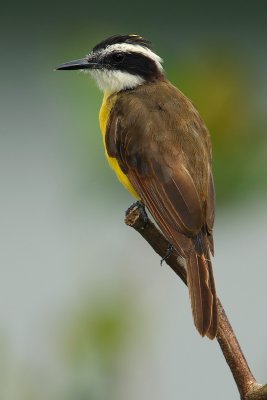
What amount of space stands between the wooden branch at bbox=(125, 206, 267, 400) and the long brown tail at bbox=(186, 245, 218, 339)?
3 centimetres

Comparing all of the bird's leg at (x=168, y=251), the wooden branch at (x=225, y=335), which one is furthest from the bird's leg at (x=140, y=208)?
the bird's leg at (x=168, y=251)

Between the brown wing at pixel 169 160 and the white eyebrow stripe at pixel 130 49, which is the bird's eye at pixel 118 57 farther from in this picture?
the brown wing at pixel 169 160

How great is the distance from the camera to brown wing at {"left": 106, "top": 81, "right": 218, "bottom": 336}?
3.83 metres

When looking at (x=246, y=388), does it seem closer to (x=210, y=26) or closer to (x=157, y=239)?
(x=157, y=239)

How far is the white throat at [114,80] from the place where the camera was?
4.89 meters

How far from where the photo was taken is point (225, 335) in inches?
114

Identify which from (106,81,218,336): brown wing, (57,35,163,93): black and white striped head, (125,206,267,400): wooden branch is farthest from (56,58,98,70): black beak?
(125,206,267,400): wooden branch

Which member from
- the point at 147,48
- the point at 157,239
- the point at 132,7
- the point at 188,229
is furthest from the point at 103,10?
the point at 157,239

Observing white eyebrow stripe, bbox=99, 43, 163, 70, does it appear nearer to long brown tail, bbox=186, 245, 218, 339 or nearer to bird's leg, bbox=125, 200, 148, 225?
bird's leg, bbox=125, 200, 148, 225

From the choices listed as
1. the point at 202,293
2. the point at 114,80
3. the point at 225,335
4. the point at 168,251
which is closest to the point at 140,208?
the point at 168,251

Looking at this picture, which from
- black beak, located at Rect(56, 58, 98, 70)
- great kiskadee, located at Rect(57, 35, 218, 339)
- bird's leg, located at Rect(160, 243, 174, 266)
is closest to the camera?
bird's leg, located at Rect(160, 243, 174, 266)

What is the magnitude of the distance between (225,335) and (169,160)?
1.37 m

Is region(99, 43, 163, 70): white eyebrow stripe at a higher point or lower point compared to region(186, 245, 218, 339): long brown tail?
higher

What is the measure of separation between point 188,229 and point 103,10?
358cm
